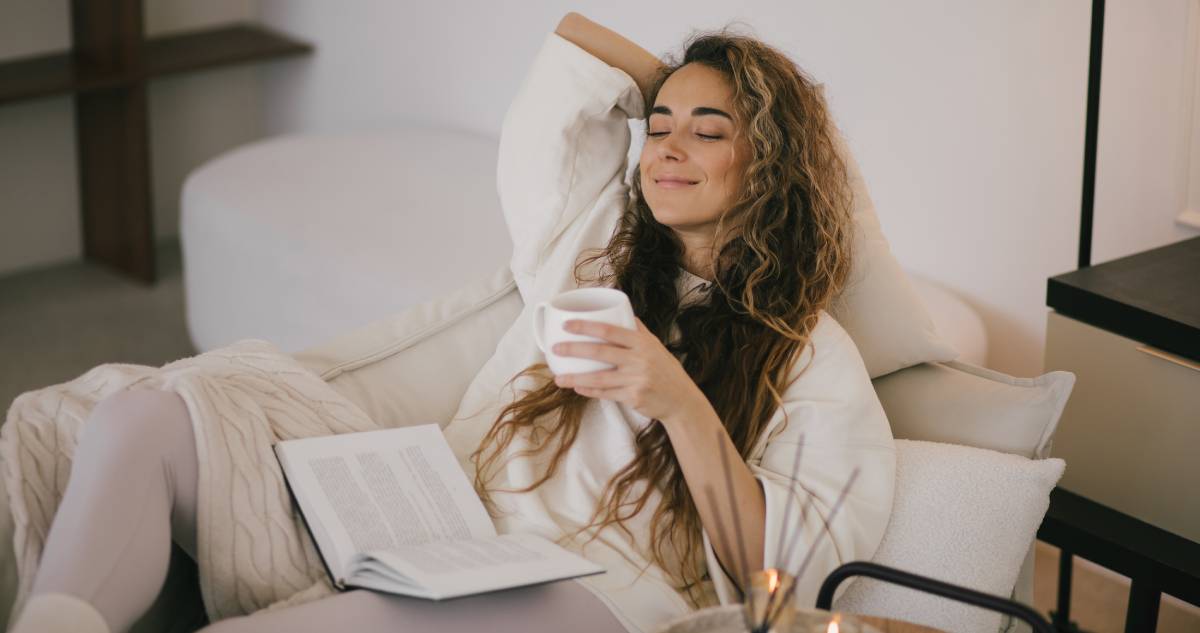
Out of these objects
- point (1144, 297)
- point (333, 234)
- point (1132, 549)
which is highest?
point (1144, 297)

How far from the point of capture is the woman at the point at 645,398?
1.30 metres

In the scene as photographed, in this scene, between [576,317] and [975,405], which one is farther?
[975,405]

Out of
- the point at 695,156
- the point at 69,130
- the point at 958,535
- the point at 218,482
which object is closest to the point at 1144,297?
the point at 958,535

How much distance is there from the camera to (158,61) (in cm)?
337

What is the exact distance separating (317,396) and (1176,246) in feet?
4.11

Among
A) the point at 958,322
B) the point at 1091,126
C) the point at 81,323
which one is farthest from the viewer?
the point at 81,323

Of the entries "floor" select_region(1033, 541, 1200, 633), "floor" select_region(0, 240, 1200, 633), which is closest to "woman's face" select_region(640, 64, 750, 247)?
"floor" select_region(1033, 541, 1200, 633)

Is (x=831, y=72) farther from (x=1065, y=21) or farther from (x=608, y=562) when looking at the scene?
(x=608, y=562)

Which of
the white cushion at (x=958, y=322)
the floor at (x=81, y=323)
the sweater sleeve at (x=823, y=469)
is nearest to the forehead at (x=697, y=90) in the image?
the sweater sleeve at (x=823, y=469)

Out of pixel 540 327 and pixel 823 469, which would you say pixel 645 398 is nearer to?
pixel 540 327

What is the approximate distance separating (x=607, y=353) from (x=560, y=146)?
0.66 metres

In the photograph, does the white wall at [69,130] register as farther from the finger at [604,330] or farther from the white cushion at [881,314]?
the finger at [604,330]

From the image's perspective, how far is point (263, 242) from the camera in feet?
8.72

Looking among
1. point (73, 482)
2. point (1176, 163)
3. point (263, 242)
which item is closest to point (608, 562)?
point (73, 482)
